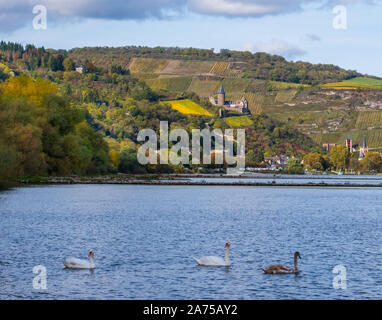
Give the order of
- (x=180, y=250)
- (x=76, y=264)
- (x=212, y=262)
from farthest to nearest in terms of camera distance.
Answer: (x=180, y=250)
(x=212, y=262)
(x=76, y=264)

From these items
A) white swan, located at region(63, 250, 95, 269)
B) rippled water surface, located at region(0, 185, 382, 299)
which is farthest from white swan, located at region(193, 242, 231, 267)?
white swan, located at region(63, 250, 95, 269)

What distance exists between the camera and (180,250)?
112ft

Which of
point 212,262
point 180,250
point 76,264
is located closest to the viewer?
point 76,264

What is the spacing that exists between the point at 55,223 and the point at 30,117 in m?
47.1

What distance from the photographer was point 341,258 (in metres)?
32.3

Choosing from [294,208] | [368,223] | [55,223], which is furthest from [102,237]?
[294,208]

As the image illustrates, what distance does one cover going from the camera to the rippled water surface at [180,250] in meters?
24.4

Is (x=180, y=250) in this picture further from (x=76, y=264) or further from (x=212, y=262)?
(x=76, y=264)

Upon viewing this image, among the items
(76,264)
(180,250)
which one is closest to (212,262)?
(180,250)

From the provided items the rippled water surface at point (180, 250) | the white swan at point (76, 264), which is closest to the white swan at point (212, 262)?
the rippled water surface at point (180, 250)

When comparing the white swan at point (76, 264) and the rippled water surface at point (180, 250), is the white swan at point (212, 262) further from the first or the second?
the white swan at point (76, 264)

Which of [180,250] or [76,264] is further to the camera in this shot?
[180,250]

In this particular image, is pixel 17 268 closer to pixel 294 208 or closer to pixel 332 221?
pixel 332 221
